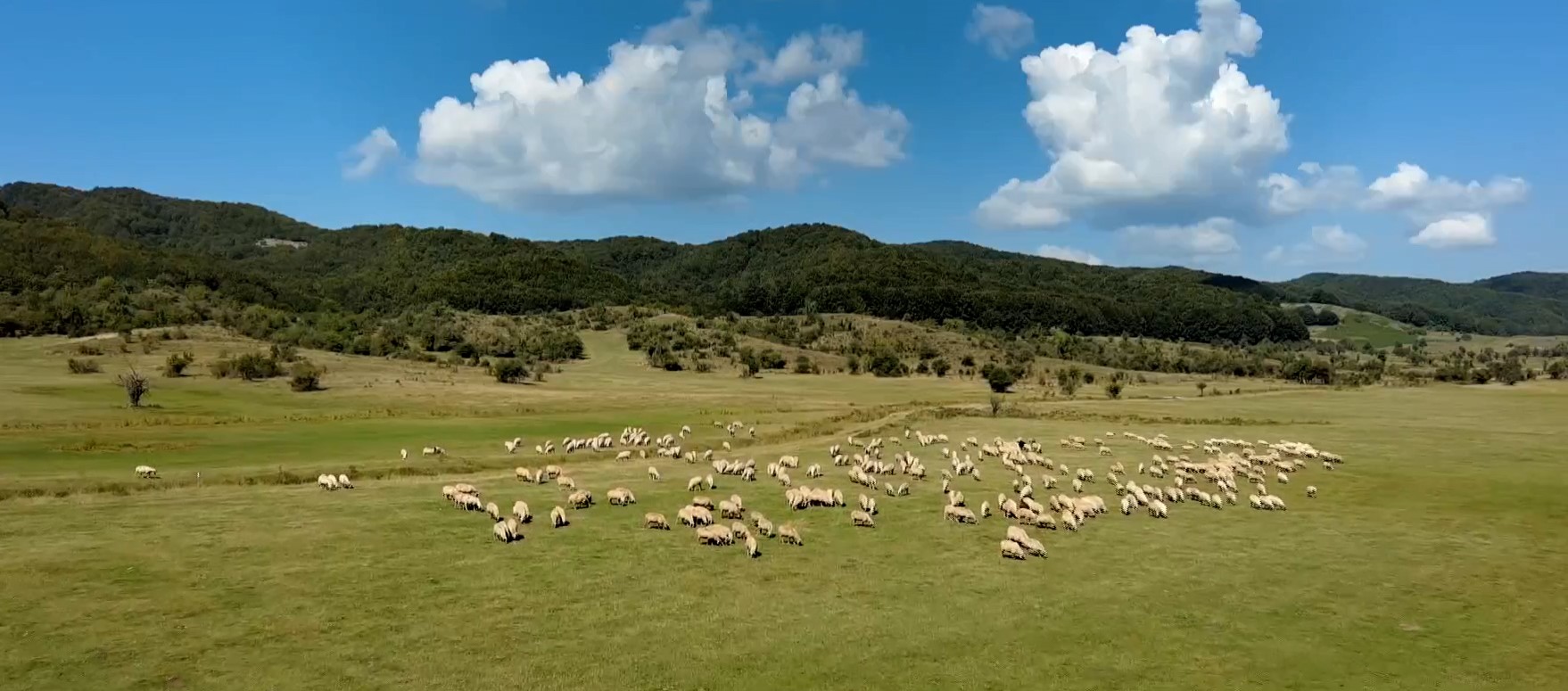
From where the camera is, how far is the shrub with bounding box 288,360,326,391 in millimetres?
68125

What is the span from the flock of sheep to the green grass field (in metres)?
0.62

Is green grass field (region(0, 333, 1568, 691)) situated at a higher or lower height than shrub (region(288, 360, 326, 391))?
lower

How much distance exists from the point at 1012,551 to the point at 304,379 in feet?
208

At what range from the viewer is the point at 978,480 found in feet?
110

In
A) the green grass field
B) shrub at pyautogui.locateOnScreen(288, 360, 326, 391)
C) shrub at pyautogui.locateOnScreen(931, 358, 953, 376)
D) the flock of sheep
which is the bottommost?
the green grass field

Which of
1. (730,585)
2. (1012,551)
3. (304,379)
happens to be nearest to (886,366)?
(304,379)

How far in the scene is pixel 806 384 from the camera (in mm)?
99312

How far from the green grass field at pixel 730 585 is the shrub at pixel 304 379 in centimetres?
2914

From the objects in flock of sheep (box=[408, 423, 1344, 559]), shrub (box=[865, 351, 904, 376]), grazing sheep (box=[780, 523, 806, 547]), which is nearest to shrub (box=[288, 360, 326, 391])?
flock of sheep (box=[408, 423, 1344, 559])

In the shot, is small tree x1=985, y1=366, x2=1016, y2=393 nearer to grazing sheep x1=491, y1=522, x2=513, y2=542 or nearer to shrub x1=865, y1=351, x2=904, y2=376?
shrub x1=865, y1=351, x2=904, y2=376

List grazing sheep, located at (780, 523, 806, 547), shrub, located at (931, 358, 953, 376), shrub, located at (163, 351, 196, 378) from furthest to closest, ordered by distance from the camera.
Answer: shrub, located at (931, 358, 953, 376), shrub, located at (163, 351, 196, 378), grazing sheep, located at (780, 523, 806, 547)

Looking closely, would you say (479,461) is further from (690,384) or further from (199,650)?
(690,384)

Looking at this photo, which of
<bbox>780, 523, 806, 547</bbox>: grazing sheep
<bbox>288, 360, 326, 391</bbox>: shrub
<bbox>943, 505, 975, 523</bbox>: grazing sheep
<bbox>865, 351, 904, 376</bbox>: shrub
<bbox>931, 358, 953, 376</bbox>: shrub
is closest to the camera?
<bbox>780, 523, 806, 547</bbox>: grazing sheep

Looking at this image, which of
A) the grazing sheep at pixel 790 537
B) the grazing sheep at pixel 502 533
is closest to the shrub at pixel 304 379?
the grazing sheep at pixel 502 533
